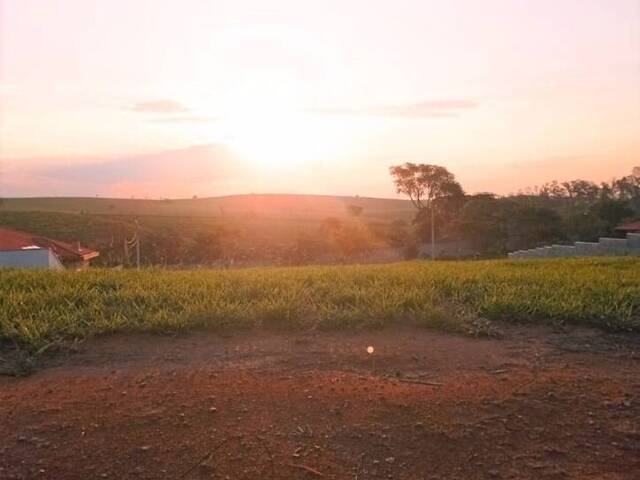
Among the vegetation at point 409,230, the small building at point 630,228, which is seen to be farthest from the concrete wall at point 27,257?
the small building at point 630,228

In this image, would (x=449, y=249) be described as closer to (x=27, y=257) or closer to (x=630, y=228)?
(x=630, y=228)

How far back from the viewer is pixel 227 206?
300 ft

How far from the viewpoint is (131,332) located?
4484 millimetres

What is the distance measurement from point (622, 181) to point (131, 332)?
5039cm

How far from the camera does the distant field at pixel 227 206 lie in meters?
79.6

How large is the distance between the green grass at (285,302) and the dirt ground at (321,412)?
36cm

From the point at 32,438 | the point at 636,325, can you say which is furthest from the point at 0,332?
the point at 636,325

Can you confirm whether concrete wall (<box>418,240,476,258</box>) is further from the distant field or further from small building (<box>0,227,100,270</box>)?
the distant field

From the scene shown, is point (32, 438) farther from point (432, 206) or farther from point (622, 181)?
point (622, 181)

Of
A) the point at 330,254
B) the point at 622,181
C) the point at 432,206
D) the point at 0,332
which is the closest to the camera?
the point at 0,332

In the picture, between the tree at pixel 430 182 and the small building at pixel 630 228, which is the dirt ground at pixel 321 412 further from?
the tree at pixel 430 182

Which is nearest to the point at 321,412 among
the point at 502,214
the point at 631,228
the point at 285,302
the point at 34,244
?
the point at 285,302

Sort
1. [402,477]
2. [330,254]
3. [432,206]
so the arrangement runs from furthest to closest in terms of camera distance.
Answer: [432,206] → [330,254] → [402,477]

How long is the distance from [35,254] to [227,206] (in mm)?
77999
